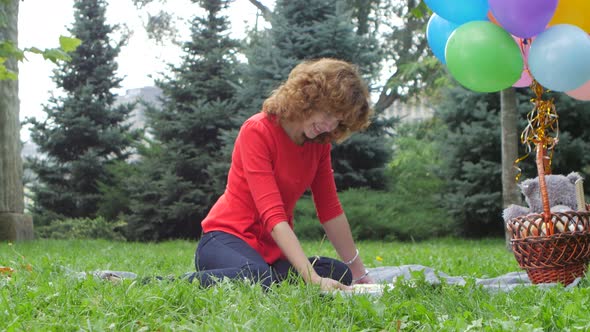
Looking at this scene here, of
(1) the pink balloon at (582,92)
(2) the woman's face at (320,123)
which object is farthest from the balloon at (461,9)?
(2) the woman's face at (320,123)

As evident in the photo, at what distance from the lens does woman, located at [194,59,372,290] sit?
3.22m

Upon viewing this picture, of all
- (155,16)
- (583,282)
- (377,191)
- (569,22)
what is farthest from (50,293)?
(155,16)

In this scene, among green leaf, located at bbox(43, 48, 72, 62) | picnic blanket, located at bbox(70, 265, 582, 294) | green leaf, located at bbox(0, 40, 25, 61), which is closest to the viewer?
picnic blanket, located at bbox(70, 265, 582, 294)

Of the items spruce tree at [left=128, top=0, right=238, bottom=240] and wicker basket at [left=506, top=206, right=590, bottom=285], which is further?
spruce tree at [left=128, top=0, right=238, bottom=240]

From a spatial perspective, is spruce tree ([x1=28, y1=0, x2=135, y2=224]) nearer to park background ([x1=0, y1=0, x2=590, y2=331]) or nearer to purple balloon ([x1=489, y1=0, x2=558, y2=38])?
park background ([x1=0, y1=0, x2=590, y2=331])

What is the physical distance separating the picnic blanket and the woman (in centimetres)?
Result: 28

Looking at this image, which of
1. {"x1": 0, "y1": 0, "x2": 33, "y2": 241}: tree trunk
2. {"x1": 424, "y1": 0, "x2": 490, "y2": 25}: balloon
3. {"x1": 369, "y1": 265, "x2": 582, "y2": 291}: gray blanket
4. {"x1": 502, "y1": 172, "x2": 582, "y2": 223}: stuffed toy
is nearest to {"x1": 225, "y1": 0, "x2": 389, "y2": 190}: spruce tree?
{"x1": 0, "y1": 0, "x2": 33, "y2": 241}: tree trunk

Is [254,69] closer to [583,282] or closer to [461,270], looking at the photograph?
[461,270]

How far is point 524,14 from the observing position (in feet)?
10.8

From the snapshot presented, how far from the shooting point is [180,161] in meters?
11.1

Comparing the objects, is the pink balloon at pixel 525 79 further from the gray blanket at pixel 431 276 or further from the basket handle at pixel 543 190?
the gray blanket at pixel 431 276

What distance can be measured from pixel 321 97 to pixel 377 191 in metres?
7.21

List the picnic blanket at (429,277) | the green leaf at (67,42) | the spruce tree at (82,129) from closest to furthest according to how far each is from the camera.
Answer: the picnic blanket at (429,277)
the green leaf at (67,42)
the spruce tree at (82,129)

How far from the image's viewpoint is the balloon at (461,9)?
3557 millimetres
